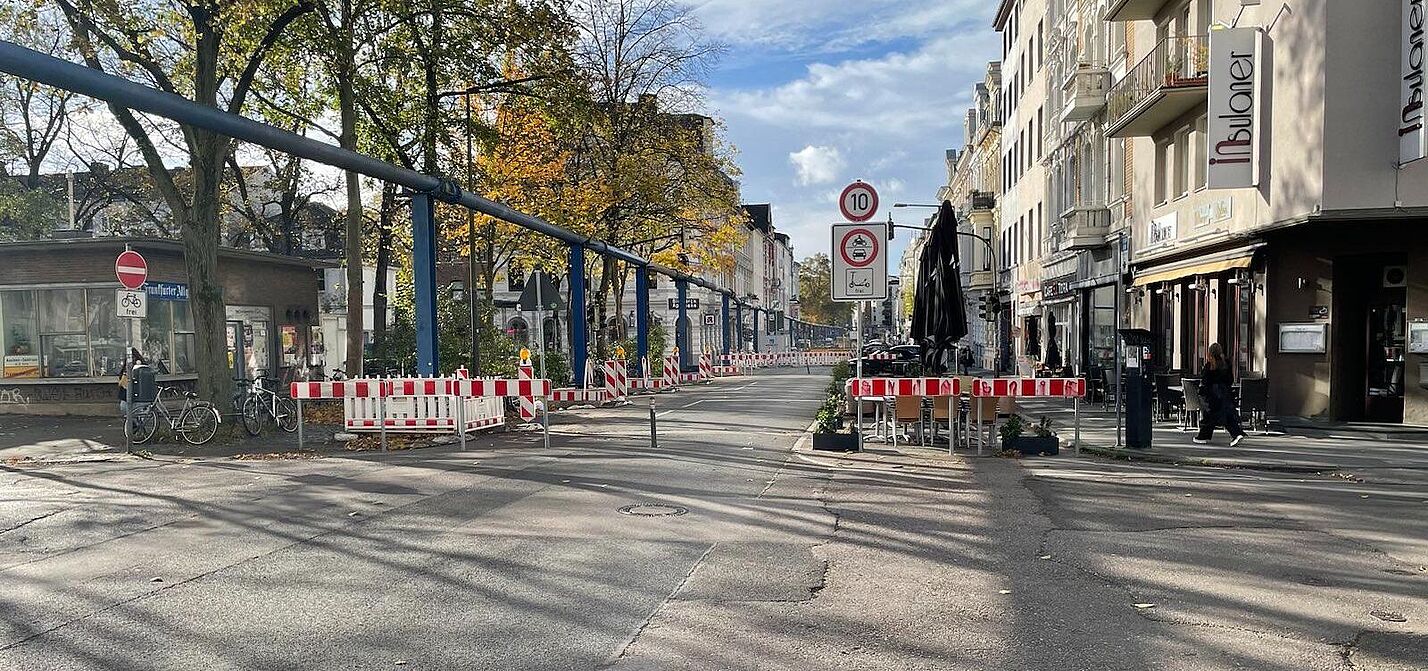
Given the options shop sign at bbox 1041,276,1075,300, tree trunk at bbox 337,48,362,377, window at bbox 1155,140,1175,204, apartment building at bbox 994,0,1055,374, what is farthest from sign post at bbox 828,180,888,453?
apartment building at bbox 994,0,1055,374

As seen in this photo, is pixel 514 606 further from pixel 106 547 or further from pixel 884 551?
pixel 106 547

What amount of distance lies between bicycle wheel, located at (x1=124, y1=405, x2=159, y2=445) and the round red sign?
11279 mm

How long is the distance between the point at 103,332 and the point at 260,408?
24.7ft

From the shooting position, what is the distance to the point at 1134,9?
24609 millimetres

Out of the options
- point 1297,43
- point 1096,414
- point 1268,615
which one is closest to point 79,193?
point 1096,414

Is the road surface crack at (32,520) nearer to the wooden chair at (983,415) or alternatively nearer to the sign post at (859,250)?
the sign post at (859,250)

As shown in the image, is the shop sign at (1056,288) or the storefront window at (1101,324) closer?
the storefront window at (1101,324)

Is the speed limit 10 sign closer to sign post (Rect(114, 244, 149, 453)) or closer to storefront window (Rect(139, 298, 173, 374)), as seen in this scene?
sign post (Rect(114, 244, 149, 453))

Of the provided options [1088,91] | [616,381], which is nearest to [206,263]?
[616,381]

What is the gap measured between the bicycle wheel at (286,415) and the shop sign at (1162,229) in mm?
18218

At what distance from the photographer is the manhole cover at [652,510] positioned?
9.45 metres

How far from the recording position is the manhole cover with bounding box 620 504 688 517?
31.0 feet

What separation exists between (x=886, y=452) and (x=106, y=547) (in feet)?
31.8

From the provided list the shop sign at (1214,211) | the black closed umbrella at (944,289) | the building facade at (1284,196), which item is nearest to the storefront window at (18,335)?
the black closed umbrella at (944,289)
